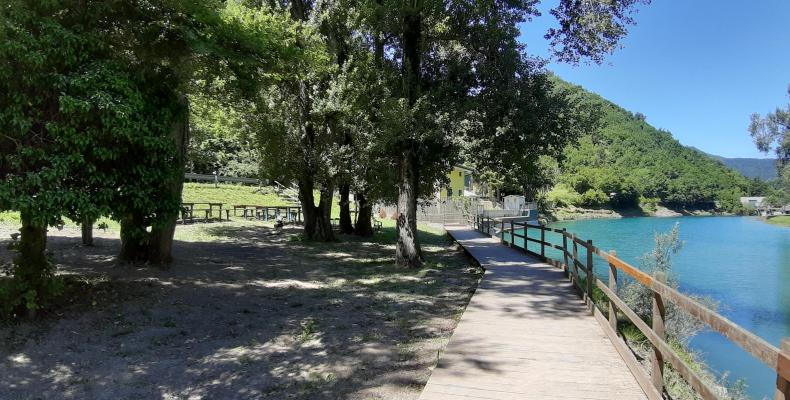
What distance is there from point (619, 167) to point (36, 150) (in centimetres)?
11015

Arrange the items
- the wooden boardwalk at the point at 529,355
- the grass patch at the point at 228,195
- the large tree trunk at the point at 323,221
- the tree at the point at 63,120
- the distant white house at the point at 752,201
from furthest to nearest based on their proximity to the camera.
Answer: the distant white house at the point at 752,201, the grass patch at the point at 228,195, the large tree trunk at the point at 323,221, the tree at the point at 63,120, the wooden boardwalk at the point at 529,355

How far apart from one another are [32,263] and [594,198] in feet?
290

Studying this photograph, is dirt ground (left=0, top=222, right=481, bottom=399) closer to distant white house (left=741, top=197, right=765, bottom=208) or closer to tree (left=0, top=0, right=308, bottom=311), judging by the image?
tree (left=0, top=0, right=308, bottom=311)

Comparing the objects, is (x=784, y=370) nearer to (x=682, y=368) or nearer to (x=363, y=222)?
(x=682, y=368)

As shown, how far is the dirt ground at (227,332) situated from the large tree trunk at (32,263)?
1.48 feet

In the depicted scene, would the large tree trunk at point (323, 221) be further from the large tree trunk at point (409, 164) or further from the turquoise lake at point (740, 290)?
the turquoise lake at point (740, 290)

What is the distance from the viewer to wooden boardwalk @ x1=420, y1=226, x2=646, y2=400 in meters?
4.11

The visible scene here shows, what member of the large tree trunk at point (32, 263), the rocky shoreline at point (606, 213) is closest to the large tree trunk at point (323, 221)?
the large tree trunk at point (32, 263)

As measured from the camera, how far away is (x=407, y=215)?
42.4 feet

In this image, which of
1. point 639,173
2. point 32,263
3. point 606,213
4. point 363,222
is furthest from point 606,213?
point 32,263

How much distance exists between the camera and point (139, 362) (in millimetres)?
5730

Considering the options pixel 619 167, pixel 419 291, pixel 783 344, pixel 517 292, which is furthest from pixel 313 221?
pixel 619 167

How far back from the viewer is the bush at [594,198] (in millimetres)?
85250

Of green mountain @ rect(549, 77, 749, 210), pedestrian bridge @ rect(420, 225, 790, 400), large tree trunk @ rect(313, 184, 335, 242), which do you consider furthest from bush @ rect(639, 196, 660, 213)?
pedestrian bridge @ rect(420, 225, 790, 400)
